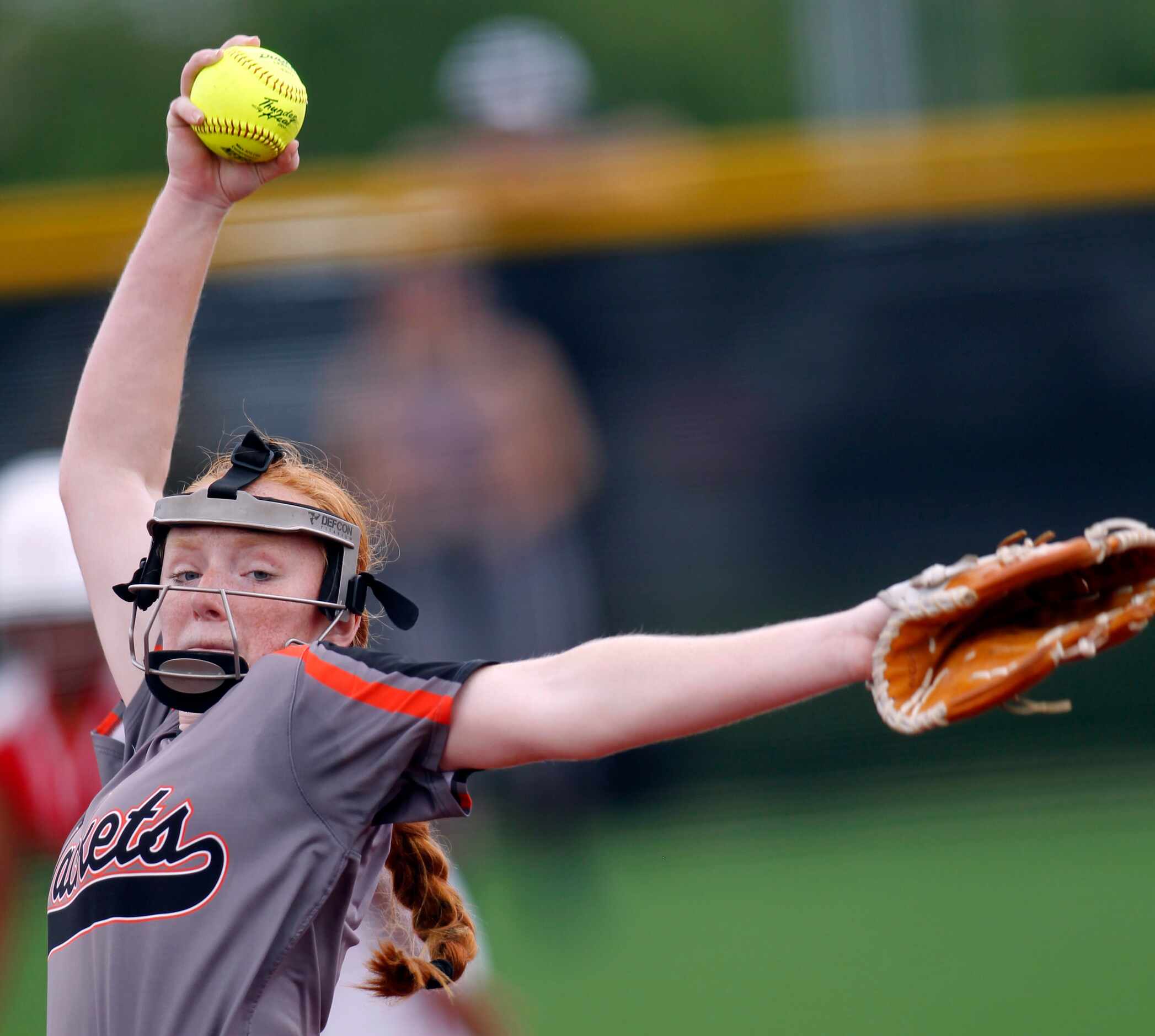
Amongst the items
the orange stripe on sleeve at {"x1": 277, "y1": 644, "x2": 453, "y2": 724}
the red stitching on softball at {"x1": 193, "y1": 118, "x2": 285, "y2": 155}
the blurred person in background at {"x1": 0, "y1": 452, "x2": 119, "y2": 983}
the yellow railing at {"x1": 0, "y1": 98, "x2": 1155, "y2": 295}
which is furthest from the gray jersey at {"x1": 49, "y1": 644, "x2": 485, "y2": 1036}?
the yellow railing at {"x1": 0, "y1": 98, "x2": 1155, "y2": 295}

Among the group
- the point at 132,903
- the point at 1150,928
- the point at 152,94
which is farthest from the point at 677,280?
the point at 152,94

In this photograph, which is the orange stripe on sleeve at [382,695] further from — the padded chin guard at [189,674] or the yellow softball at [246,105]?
the yellow softball at [246,105]

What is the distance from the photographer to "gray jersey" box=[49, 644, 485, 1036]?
6.20 ft

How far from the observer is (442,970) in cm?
227

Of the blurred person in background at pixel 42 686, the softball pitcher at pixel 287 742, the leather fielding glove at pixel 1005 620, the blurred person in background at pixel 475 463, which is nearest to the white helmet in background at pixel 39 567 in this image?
the blurred person in background at pixel 42 686

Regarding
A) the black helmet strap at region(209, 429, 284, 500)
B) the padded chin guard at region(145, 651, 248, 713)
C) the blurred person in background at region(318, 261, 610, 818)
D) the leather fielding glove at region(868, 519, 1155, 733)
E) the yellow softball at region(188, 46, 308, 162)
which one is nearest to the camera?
the leather fielding glove at region(868, 519, 1155, 733)

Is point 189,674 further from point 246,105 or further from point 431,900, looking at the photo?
point 246,105

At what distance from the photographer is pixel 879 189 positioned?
7402 millimetres

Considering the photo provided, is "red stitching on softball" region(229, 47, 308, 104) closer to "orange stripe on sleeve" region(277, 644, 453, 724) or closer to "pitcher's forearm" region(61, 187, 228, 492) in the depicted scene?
"pitcher's forearm" region(61, 187, 228, 492)

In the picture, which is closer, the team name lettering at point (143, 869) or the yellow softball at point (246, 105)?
the team name lettering at point (143, 869)

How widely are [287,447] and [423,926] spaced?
726 millimetres

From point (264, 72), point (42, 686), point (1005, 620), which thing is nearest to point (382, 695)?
point (1005, 620)

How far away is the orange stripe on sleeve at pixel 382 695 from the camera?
1.88 meters

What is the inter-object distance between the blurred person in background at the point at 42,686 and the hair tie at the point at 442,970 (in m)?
2.15
